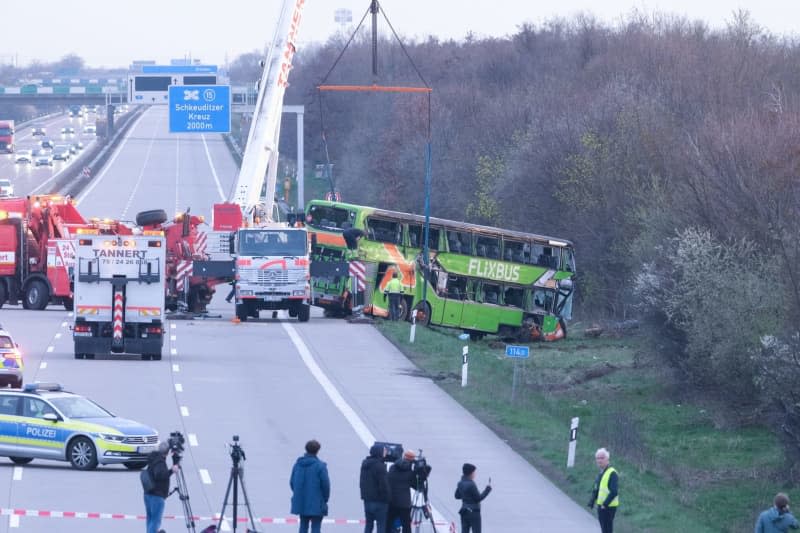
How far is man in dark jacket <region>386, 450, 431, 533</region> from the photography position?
17766mm

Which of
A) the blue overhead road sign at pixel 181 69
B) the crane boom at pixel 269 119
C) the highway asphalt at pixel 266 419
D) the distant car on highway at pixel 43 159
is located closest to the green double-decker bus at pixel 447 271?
the highway asphalt at pixel 266 419

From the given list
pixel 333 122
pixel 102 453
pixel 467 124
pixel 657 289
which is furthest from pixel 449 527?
pixel 333 122

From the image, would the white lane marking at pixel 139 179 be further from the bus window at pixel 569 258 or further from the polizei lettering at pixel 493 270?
the bus window at pixel 569 258

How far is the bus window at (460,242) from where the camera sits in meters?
48.6

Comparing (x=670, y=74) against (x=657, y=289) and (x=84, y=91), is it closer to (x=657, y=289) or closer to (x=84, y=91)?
(x=657, y=289)

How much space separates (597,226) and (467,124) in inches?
1131

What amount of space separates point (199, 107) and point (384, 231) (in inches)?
1082

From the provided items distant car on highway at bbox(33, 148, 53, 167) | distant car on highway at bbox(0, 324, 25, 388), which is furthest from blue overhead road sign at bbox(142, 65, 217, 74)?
distant car on highway at bbox(0, 324, 25, 388)

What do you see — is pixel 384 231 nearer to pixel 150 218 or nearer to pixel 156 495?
pixel 150 218

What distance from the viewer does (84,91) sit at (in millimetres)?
140750

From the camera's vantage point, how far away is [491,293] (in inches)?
1939

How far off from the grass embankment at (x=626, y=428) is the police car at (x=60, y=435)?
7.07m

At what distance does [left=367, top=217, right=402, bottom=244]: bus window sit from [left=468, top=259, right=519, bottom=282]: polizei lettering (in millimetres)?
2572

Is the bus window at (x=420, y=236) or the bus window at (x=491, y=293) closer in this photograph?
the bus window at (x=420, y=236)
